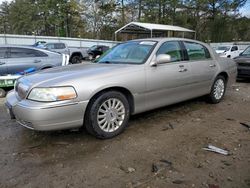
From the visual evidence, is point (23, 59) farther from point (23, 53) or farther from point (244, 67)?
point (244, 67)

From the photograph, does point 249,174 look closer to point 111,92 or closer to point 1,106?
point 111,92

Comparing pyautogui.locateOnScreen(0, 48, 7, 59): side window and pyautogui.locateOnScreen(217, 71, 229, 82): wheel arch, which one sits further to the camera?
pyautogui.locateOnScreen(0, 48, 7, 59): side window

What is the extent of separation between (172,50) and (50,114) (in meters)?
2.61

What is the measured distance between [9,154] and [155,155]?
1.95 meters

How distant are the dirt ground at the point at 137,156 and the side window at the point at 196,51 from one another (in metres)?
1.28

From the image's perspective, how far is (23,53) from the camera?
793cm

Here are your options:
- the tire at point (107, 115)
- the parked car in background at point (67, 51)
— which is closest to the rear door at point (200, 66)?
the tire at point (107, 115)

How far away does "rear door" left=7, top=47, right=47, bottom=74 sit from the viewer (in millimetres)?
7578

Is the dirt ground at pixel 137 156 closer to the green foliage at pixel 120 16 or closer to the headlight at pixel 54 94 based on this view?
the headlight at pixel 54 94

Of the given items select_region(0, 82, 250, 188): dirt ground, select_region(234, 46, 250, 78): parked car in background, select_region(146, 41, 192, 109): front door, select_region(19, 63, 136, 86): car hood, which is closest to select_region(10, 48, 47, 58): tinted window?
select_region(0, 82, 250, 188): dirt ground

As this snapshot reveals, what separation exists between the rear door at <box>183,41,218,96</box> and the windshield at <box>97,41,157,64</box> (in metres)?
0.95

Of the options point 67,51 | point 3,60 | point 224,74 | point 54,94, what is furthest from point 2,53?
point 67,51

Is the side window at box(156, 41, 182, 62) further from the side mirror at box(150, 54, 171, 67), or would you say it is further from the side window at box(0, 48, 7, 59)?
the side window at box(0, 48, 7, 59)

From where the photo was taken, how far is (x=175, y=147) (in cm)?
345
